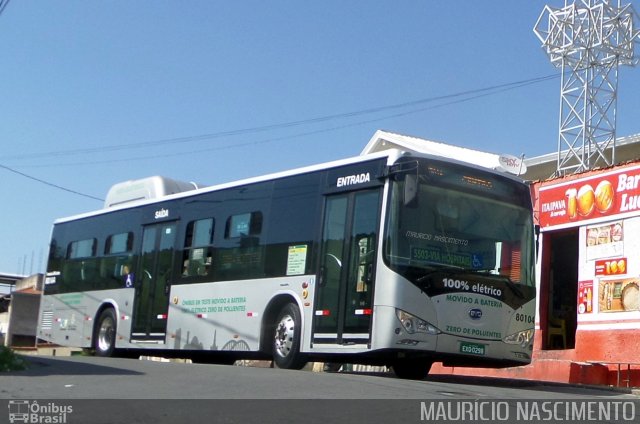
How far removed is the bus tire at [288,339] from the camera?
14.7 meters

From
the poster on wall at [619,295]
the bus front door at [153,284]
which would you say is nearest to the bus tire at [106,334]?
the bus front door at [153,284]

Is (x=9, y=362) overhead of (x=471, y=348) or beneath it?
beneath

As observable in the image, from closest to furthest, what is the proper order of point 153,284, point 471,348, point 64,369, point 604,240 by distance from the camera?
1. point 64,369
2. point 471,348
3. point 153,284
4. point 604,240

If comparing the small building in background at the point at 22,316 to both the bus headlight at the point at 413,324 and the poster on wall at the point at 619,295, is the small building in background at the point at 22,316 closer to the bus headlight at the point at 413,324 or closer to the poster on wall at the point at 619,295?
the poster on wall at the point at 619,295

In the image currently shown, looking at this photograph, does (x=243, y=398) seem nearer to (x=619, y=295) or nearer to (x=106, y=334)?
(x=106, y=334)

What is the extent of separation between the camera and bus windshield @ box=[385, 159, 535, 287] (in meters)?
13.2

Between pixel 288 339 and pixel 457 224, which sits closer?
pixel 457 224

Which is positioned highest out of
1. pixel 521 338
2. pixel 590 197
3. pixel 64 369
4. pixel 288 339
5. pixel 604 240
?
pixel 590 197

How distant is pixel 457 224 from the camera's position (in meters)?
13.6

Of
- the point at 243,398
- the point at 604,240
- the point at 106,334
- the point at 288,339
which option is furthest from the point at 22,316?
the point at 243,398

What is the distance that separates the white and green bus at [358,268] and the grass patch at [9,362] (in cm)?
416

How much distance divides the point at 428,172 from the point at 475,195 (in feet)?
2.85

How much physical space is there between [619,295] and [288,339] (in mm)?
8645

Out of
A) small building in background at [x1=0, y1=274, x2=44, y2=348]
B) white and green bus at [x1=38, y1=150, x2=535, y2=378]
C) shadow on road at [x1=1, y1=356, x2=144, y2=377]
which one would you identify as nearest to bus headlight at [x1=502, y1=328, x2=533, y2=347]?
white and green bus at [x1=38, y1=150, x2=535, y2=378]
